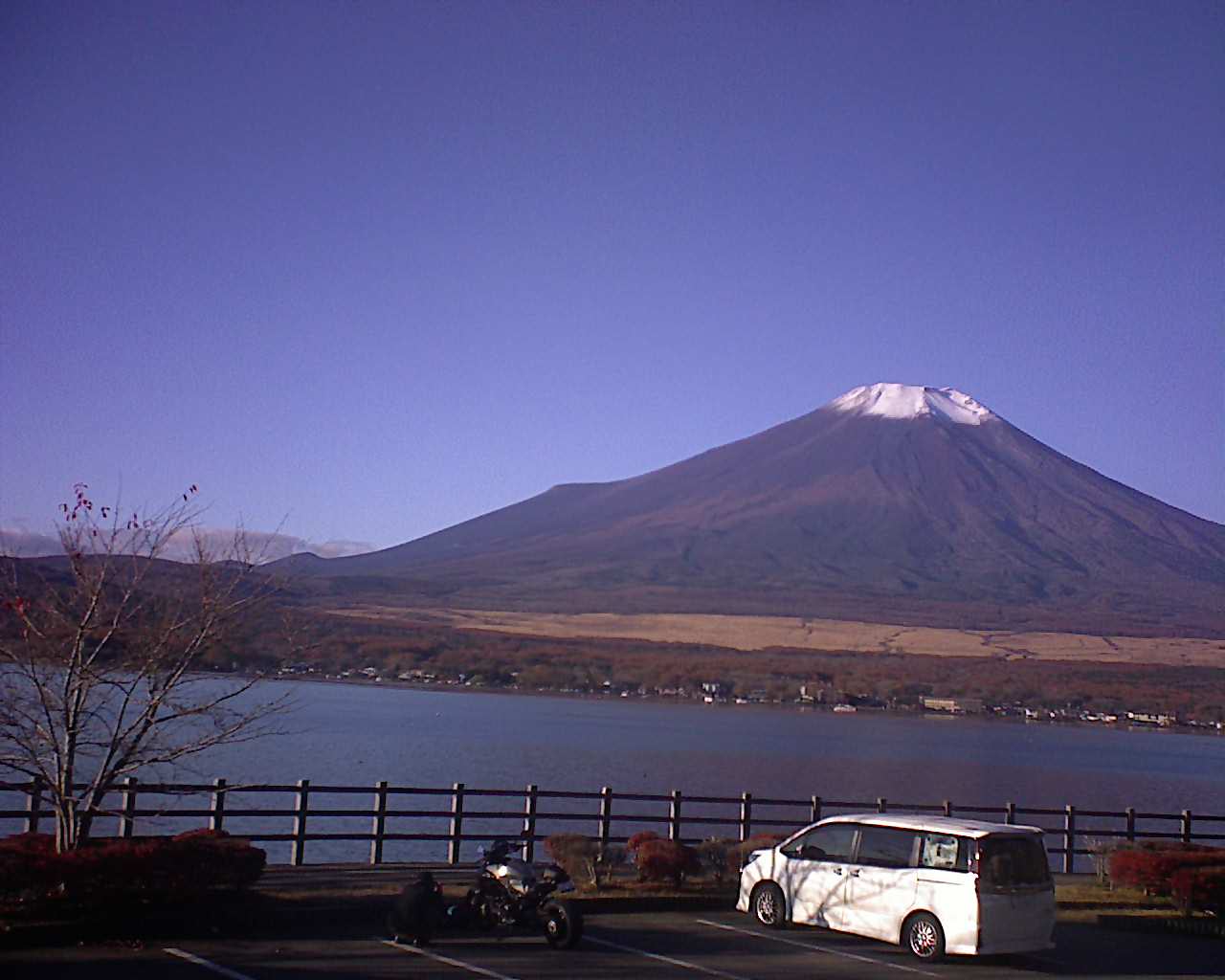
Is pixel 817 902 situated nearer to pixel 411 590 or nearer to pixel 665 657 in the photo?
pixel 665 657

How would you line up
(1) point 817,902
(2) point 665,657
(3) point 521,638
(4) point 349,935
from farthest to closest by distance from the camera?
(3) point 521,638, (2) point 665,657, (1) point 817,902, (4) point 349,935

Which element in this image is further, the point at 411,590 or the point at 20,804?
the point at 411,590

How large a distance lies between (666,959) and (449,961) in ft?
6.83

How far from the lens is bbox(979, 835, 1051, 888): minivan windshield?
1322cm

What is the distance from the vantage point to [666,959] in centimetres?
1291

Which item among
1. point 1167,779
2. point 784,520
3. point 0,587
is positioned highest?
point 784,520

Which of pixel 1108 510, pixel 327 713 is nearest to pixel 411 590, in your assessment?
pixel 327 713

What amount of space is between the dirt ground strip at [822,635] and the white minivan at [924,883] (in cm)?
7471

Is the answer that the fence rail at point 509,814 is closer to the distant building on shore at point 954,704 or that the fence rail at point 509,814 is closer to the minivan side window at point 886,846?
the minivan side window at point 886,846

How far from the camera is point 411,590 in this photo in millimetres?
116938

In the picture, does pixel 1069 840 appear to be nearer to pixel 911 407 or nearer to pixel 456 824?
pixel 456 824

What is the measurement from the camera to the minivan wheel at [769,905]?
48.8 ft

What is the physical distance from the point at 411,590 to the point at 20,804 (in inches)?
3629

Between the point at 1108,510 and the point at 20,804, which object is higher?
the point at 1108,510
